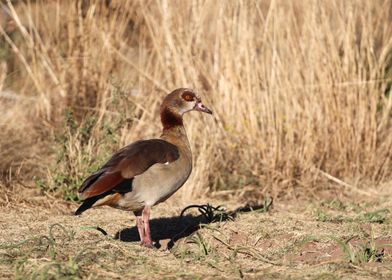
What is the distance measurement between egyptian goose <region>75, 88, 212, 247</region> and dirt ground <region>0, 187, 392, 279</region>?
23 centimetres

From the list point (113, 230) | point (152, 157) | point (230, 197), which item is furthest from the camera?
point (230, 197)

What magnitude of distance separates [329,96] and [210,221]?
7.09 feet

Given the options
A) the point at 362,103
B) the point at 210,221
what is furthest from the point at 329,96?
the point at 210,221

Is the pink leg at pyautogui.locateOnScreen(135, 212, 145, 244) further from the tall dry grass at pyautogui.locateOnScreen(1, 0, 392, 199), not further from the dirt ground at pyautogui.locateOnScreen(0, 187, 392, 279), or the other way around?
the tall dry grass at pyautogui.locateOnScreen(1, 0, 392, 199)

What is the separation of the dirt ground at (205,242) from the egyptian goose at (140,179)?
0.76ft

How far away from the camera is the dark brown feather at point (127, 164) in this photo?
5.28 m

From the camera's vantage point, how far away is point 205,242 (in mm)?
5355

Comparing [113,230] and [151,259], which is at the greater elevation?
[151,259]

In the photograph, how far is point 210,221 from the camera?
6238 mm

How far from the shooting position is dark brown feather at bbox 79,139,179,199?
5276mm

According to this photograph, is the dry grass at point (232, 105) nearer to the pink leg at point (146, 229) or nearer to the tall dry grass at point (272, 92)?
the tall dry grass at point (272, 92)

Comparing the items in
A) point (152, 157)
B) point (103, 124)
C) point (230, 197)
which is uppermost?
point (152, 157)

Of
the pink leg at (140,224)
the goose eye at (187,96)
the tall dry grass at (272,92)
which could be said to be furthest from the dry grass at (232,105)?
the goose eye at (187,96)

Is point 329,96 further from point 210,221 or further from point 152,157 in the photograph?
point 152,157
